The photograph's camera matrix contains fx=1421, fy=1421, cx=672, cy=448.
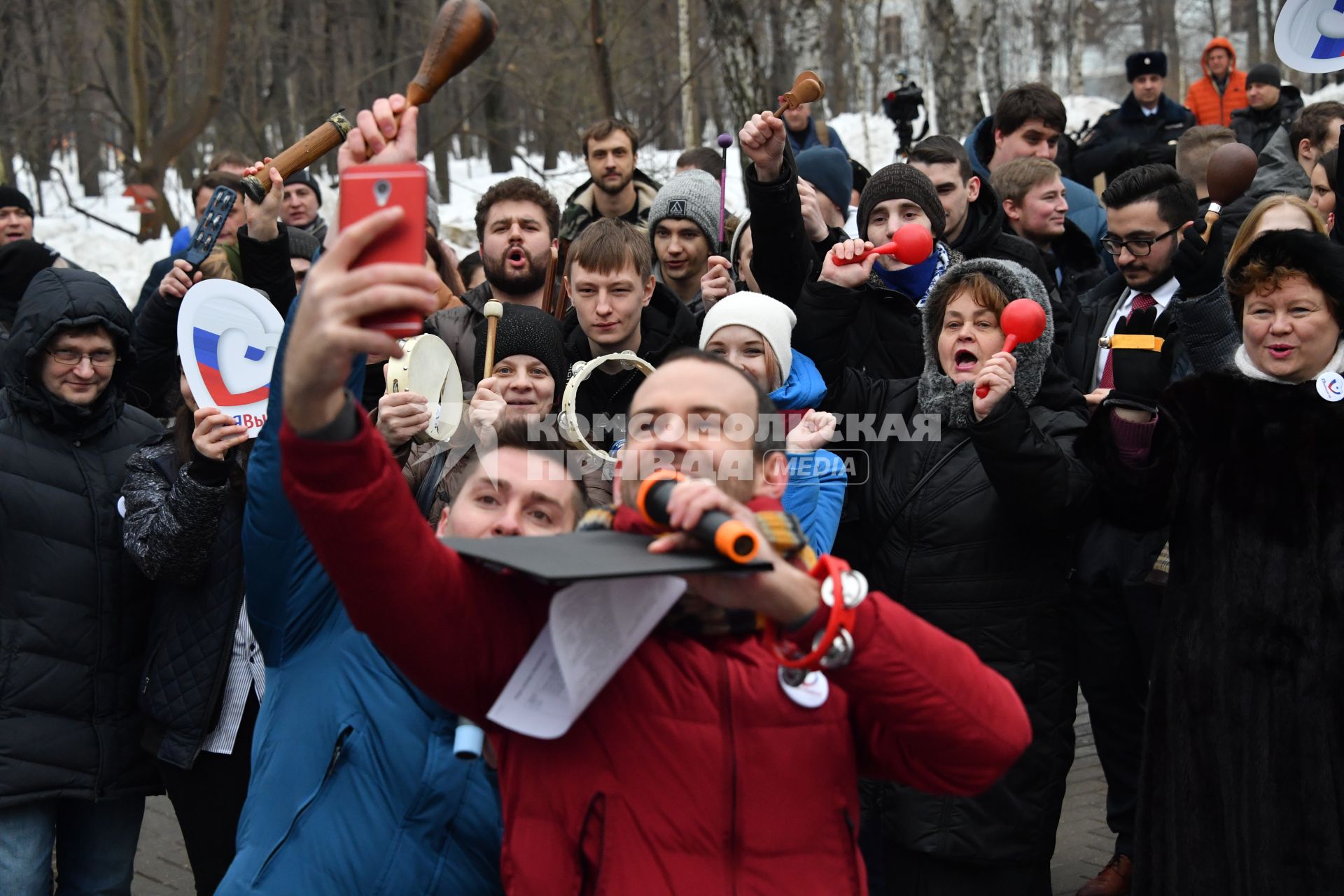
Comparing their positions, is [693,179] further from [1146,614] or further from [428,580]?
[428,580]

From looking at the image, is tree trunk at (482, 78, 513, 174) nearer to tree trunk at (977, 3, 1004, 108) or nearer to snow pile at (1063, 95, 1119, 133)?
tree trunk at (977, 3, 1004, 108)

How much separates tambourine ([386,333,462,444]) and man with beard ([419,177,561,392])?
1468 mm

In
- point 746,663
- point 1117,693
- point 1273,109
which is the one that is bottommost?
point 1117,693

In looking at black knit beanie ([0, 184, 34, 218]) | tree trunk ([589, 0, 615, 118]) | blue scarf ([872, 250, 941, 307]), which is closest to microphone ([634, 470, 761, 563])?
blue scarf ([872, 250, 941, 307])

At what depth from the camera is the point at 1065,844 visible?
549 centimetres

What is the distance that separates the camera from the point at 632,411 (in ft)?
7.48

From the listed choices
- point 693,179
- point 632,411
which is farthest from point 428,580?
point 693,179

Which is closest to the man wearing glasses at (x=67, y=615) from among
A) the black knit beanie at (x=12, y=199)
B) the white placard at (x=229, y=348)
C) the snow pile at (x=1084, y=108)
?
the white placard at (x=229, y=348)

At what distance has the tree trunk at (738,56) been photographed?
1169cm

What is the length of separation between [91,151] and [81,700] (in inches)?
1091

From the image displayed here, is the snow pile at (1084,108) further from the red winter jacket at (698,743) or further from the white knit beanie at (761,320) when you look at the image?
the red winter jacket at (698,743)

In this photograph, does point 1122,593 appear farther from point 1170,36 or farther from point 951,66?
point 1170,36

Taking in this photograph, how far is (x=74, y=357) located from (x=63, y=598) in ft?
2.33

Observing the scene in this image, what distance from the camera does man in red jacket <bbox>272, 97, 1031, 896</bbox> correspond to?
1.88m
